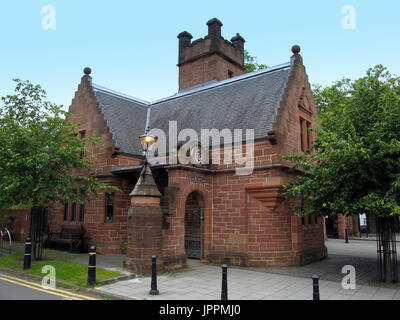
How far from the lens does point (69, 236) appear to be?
59.2ft

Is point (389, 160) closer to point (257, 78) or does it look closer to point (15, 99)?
point (257, 78)

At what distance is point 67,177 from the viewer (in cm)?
1423

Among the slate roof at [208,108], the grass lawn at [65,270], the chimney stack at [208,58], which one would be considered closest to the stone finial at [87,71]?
the slate roof at [208,108]

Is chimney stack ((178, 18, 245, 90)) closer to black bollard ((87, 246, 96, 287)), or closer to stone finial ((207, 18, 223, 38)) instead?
stone finial ((207, 18, 223, 38))

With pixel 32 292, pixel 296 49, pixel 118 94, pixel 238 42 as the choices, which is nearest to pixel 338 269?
pixel 296 49

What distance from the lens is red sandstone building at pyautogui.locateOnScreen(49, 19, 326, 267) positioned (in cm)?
1363

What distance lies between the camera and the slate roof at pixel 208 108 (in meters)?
15.6

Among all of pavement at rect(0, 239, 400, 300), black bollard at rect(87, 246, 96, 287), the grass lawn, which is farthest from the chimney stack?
black bollard at rect(87, 246, 96, 287)

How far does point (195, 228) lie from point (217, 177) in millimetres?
2743

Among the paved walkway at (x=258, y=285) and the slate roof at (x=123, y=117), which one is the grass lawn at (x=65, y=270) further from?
the slate roof at (x=123, y=117)

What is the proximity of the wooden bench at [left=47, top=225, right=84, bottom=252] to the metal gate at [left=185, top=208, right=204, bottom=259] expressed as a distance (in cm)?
577

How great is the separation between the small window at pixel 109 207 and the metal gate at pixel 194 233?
418 cm

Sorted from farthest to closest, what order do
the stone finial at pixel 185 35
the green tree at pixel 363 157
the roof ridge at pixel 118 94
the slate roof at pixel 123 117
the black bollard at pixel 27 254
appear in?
the stone finial at pixel 185 35 → the roof ridge at pixel 118 94 → the slate roof at pixel 123 117 → the black bollard at pixel 27 254 → the green tree at pixel 363 157
